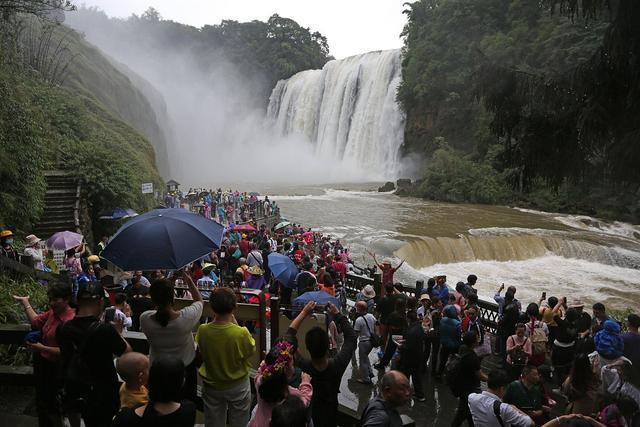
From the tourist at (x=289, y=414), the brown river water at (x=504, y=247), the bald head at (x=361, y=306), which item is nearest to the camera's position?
the tourist at (x=289, y=414)

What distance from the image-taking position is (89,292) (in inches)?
142

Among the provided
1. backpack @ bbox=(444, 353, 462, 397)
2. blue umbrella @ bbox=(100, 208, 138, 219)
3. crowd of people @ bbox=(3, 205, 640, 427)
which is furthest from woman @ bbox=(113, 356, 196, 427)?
blue umbrella @ bbox=(100, 208, 138, 219)

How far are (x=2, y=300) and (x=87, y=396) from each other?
3798 mm

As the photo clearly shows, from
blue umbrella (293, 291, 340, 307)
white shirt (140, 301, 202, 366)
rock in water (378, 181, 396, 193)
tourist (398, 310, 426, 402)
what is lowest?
tourist (398, 310, 426, 402)

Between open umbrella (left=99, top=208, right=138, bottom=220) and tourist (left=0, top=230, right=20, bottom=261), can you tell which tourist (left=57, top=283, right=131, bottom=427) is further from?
open umbrella (left=99, top=208, right=138, bottom=220)

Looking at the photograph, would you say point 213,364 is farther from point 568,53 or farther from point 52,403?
point 568,53

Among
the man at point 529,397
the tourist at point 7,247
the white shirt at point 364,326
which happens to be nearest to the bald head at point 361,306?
the white shirt at point 364,326

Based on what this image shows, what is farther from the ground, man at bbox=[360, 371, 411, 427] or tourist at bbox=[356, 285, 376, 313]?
man at bbox=[360, 371, 411, 427]

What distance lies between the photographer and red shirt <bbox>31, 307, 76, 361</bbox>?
386cm

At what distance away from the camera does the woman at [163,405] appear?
2564 millimetres

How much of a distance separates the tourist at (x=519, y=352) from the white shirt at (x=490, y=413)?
6.36 ft

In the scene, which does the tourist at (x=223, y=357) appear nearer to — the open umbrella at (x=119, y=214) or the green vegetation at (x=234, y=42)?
the open umbrella at (x=119, y=214)

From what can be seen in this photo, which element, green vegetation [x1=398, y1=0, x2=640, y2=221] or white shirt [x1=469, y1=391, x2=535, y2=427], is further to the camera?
green vegetation [x1=398, y1=0, x2=640, y2=221]

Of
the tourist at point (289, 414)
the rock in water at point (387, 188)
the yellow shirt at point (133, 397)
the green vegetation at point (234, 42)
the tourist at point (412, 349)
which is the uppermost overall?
the green vegetation at point (234, 42)
